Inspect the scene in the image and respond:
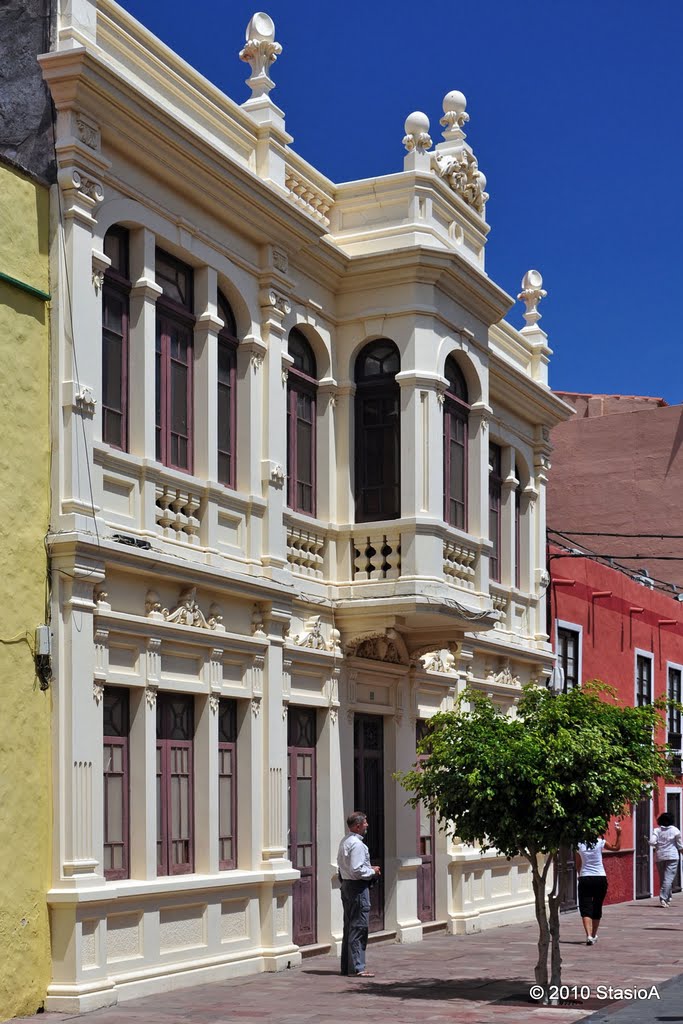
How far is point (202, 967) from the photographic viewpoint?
1497 centimetres

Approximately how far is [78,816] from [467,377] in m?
9.31

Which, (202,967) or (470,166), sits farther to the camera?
(470,166)

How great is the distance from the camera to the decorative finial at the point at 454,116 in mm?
21500

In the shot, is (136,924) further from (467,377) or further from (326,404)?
(467,377)

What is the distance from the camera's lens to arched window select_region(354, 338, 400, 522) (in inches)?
743

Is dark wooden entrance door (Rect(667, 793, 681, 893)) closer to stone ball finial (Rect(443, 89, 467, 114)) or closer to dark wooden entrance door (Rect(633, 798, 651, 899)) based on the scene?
dark wooden entrance door (Rect(633, 798, 651, 899))

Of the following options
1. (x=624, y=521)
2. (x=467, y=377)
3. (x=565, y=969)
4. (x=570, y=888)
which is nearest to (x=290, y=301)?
(x=467, y=377)

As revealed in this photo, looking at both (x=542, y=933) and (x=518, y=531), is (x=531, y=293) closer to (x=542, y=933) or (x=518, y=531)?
(x=518, y=531)

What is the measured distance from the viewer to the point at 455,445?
20.0m

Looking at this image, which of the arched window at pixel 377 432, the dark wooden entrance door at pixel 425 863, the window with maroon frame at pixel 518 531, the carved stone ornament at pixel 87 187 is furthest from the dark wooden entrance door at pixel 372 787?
the carved stone ornament at pixel 87 187

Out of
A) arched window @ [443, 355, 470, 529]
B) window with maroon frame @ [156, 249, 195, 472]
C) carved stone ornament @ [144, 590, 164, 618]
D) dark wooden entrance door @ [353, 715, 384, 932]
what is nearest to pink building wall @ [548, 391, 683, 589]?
arched window @ [443, 355, 470, 529]

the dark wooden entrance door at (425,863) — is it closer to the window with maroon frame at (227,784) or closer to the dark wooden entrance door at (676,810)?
the window with maroon frame at (227,784)

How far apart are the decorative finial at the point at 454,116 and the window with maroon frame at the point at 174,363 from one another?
6846 millimetres

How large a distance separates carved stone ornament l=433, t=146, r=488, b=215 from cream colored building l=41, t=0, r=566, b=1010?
→ 6 centimetres
